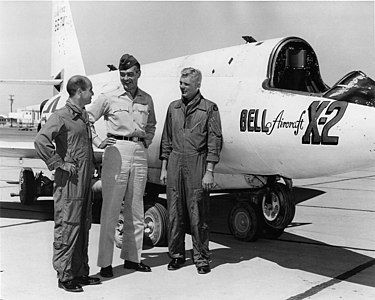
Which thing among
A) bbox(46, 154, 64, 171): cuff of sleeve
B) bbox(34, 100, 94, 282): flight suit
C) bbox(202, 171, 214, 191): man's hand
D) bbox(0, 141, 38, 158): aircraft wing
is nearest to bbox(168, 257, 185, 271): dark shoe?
bbox(202, 171, 214, 191): man's hand

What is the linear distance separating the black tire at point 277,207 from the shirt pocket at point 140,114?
2.39m

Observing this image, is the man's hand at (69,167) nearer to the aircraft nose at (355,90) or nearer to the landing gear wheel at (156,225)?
the landing gear wheel at (156,225)

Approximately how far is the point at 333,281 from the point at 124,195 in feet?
7.67

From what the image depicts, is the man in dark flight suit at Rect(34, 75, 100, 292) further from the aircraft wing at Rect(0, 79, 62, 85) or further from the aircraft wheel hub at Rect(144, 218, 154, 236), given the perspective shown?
the aircraft wing at Rect(0, 79, 62, 85)

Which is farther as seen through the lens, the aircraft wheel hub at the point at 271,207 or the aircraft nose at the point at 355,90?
the aircraft wheel hub at the point at 271,207

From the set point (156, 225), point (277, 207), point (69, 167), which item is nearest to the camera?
point (69, 167)

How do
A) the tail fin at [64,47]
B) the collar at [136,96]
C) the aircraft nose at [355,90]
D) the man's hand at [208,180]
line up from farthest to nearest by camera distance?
the tail fin at [64,47] → the collar at [136,96] → the man's hand at [208,180] → the aircraft nose at [355,90]

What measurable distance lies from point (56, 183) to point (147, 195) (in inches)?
116

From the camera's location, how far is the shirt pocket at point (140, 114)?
5.66 metres

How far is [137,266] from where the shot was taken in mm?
5652

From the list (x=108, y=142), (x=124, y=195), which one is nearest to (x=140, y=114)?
(x=108, y=142)

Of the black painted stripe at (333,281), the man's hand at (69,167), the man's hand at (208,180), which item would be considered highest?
the man's hand at (69,167)

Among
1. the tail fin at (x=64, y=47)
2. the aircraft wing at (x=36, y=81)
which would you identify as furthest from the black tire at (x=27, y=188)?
the aircraft wing at (x=36, y=81)

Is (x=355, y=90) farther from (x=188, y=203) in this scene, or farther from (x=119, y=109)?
(x=119, y=109)
